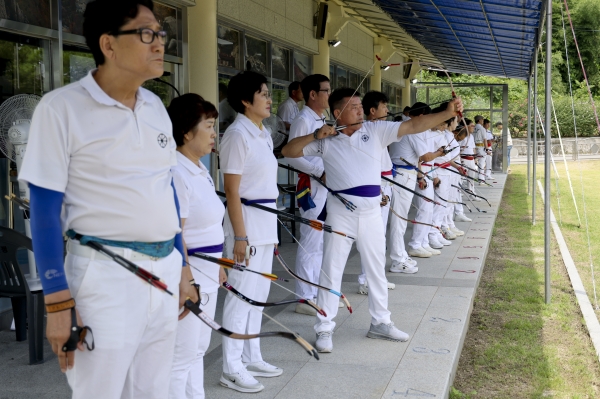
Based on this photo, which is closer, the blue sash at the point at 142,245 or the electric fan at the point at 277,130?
the blue sash at the point at 142,245

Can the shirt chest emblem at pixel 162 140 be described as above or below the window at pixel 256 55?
below

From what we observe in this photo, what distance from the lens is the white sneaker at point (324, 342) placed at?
4113mm

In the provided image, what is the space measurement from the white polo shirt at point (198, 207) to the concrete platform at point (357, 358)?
908 mm

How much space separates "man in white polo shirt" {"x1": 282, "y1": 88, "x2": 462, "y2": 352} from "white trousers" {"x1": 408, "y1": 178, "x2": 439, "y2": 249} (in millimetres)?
3397

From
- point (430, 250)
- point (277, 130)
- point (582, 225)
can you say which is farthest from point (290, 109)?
point (582, 225)

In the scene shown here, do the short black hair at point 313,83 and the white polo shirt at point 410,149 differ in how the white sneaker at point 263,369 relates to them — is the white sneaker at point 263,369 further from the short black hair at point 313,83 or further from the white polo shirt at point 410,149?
the white polo shirt at point 410,149

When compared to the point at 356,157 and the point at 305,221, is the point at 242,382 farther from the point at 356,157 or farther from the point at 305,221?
the point at 356,157

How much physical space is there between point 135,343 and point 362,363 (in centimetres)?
216

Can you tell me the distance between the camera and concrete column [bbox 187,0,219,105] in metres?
7.20

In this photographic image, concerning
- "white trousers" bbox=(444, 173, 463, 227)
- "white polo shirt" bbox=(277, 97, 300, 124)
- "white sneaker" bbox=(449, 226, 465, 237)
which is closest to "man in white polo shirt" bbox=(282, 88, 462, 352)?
"white polo shirt" bbox=(277, 97, 300, 124)

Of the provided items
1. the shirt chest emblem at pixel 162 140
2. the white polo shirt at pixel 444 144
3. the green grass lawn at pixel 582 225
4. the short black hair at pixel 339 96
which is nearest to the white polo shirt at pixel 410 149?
the white polo shirt at pixel 444 144

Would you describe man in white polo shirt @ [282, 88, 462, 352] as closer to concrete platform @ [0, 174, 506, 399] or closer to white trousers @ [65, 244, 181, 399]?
concrete platform @ [0, 174, 506, 399]

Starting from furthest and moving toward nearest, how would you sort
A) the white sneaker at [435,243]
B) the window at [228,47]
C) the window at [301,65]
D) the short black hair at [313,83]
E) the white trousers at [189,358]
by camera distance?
the window at [301,65] < the white sneaker at [435,243] < the window at [228,47] < the short black hair at [313,83] < the white trousers at [189,358]

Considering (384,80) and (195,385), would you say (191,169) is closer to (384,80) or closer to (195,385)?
(195,385)
